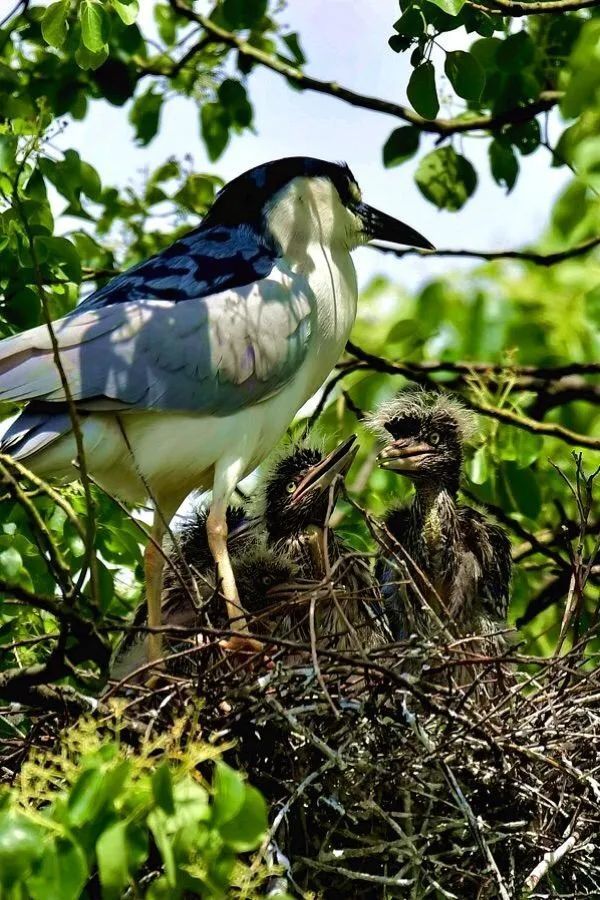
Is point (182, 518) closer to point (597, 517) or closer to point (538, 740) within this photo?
point (538, 740)

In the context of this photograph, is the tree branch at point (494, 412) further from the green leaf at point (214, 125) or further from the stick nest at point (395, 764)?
the stick nest at point (395, 764)

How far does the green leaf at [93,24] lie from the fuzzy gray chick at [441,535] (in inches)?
54.4

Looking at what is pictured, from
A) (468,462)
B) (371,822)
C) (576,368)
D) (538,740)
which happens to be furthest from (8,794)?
(576,368)

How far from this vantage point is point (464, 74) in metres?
3.45

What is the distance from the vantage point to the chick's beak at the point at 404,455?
395 cm

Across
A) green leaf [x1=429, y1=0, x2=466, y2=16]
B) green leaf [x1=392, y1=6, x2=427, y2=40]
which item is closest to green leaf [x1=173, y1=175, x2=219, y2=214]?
green leaf [x1=392, y1=6, x2=427, y2=40]

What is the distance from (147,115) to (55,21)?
6.74ft

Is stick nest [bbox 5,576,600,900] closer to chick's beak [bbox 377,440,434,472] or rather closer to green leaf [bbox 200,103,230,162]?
chick's beak [bbox 377,440,434,472]

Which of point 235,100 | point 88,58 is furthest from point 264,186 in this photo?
point 235,100

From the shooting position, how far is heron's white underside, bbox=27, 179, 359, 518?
366cm

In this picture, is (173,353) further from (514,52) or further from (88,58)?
(514,52)

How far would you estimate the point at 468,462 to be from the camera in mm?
4543

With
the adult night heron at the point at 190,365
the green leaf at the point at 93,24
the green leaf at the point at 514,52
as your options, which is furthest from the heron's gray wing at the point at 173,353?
the green leaf at the point at 514,52

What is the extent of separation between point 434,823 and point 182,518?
4.93 feet
